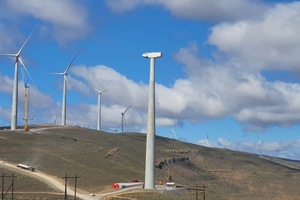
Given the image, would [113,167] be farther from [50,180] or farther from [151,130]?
[151,130]

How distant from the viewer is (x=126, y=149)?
168 m

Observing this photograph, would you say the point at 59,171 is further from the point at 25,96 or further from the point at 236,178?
the point at 236,178

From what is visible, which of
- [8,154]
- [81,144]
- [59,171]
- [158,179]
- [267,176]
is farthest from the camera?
[267,176]

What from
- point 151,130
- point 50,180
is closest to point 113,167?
point 50,180

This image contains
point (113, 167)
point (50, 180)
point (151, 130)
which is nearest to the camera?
point (151, 130)

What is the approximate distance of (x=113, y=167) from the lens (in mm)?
128375

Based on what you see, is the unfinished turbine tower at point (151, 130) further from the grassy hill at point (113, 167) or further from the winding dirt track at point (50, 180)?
the winding dirt track at point (50, 180)

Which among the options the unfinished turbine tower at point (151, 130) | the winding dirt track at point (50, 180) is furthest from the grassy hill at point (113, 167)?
the unfinished turbine tower at point (151, 130)

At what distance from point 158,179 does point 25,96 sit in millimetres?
46456

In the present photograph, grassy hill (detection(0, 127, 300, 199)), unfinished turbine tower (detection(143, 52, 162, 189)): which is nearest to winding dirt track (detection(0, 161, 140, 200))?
grassy hill (detection(0, 127, 300, 199))

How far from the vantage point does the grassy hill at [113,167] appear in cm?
10881

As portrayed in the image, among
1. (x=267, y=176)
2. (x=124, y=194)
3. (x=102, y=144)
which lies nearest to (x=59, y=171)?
(x=124, y=194)

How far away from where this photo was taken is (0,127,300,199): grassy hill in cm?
10881

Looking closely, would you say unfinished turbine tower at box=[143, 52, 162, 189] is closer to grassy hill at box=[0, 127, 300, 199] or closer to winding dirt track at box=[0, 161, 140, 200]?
grassy hill at box=[0, 127, 300, 199]
